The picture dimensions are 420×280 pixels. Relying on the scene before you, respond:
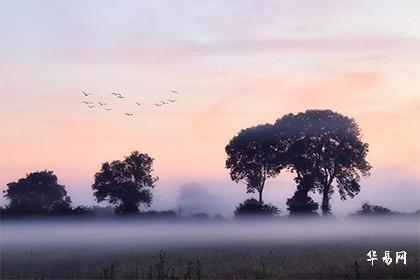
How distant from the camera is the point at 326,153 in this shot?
3509 inches

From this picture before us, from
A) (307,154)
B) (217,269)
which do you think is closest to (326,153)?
(307,154)

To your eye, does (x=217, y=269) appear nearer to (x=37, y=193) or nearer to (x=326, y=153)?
(x=326, y=153)

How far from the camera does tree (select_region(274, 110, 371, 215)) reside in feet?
290

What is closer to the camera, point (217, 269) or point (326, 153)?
point (217, 269)

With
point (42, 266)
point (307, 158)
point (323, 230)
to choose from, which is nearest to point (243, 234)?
point (323, 230)

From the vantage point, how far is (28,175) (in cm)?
11269

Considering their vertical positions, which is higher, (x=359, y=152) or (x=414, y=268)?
(x=359, y=152)

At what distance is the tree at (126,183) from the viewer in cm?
10244

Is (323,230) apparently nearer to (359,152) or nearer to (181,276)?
(359,152)

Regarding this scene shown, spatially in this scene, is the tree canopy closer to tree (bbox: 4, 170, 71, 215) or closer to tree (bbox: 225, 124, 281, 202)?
tree (bbox: 225, 124, 281, 202)

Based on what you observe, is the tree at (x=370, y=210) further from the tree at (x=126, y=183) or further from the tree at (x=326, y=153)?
the tree at (x=126, y=183)

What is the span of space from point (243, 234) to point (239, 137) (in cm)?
3118

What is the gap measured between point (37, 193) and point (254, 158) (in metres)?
34.9

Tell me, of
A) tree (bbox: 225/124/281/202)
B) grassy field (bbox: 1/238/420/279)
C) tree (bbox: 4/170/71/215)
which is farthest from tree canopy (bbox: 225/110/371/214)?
grassy field (bbox: 1/238/420/279)
